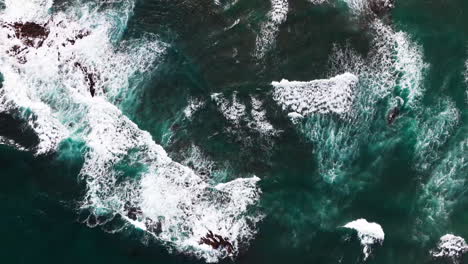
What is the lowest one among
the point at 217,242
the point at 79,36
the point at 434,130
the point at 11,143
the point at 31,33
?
the point at 217,242

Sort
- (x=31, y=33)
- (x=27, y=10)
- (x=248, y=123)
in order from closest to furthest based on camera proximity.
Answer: (x=248, y=123)
(x=31, y=33)
(x=27, y=10)

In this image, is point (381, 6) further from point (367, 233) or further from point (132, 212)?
point (132, 212)

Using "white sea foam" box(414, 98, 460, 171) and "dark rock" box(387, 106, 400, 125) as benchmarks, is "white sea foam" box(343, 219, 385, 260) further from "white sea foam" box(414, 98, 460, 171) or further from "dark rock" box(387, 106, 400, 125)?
"dark rock" box(387, 106, 400, 125)

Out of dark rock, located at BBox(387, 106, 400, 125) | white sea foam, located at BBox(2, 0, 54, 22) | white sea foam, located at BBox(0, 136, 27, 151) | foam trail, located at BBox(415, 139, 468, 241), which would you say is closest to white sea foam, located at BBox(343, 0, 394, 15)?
dark rock, located at BBox(387, 106, 400, 125)

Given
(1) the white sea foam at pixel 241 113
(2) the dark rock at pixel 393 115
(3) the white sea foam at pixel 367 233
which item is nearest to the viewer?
(3) the white sea foam at pixel 367 233

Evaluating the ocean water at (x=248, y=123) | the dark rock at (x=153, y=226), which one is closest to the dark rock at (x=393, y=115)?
the ocean water at (x=248, y=123)

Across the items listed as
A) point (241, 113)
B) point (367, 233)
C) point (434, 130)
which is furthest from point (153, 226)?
point (434, 130)

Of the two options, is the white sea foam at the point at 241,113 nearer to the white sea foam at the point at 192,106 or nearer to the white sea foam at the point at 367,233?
the white sea foam at the point at 192,106
